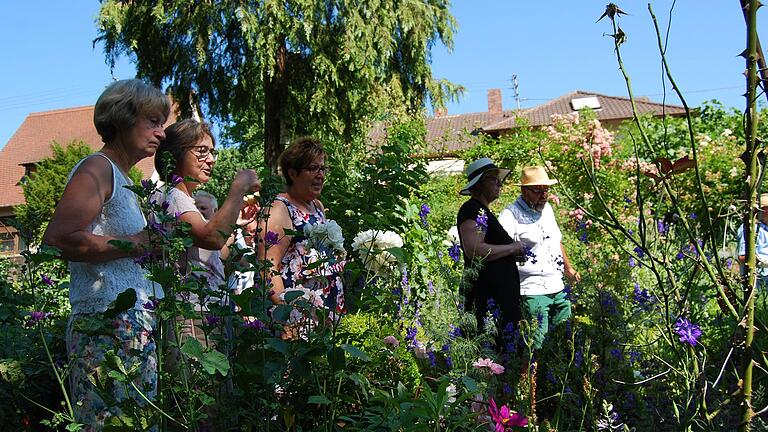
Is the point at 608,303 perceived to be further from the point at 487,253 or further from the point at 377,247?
the point at 377,247

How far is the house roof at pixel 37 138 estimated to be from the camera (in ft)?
114

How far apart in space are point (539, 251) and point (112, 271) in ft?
9.87

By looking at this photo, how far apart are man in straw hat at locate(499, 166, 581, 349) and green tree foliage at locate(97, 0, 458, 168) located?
917cm

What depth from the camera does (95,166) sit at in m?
2.02

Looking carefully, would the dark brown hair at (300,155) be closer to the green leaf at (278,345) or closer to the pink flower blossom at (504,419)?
the green leaf at (278,345)

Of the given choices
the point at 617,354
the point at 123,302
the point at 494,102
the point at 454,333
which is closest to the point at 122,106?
the point at 123,302

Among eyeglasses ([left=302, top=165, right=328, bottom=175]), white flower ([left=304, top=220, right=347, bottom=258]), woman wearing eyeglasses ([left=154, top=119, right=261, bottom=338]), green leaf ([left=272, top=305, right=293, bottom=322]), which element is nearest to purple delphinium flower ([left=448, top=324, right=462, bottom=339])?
eyeglasses ([left=302, top=165, right=328, bottom=175])

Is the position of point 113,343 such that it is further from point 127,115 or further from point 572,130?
point 572,130

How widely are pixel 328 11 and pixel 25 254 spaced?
1321 centimetres

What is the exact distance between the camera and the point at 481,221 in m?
3.80

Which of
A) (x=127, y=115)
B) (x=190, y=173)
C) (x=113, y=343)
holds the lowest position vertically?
(x=113, y=343)

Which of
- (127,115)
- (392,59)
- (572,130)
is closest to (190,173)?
(127,115)

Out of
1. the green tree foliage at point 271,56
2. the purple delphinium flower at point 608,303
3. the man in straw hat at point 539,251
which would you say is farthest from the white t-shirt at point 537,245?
the green tree foliage at point 271,56

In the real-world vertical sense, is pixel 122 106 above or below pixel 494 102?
below
